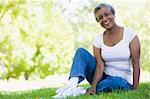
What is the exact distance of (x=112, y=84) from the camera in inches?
231

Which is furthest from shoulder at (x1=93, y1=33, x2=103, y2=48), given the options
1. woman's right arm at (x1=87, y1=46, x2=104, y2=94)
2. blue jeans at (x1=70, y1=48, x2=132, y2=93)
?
blue jeans at (x1=70, y1=48, x2=132, y2=93)

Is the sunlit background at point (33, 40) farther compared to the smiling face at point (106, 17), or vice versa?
the sunlit background at point (33, 40)

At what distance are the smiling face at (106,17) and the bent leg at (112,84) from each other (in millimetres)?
695

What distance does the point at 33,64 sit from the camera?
25.7 m

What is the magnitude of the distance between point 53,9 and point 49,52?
2.52m

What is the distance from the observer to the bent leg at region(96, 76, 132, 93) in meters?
5.81

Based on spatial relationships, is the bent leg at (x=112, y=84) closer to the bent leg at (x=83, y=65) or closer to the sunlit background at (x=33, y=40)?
the bent leg at (x=83, y=65)

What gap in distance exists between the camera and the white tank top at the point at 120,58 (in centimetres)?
593

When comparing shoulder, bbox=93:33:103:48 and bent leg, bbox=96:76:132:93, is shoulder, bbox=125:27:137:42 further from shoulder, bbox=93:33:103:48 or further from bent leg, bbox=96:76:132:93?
bent leg, bbox=96:76:132:93

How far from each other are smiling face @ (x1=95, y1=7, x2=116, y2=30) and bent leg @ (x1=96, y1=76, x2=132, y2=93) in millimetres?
695

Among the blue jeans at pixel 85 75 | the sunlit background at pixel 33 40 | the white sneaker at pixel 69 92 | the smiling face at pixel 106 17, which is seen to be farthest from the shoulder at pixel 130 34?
the sunlit background at pixel 33 40

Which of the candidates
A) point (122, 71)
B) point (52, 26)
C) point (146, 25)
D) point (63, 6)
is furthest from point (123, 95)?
point (63, 6)

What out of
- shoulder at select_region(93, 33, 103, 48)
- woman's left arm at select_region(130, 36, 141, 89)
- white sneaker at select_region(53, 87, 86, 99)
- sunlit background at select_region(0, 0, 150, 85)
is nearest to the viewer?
white sneaker at select_region(53, 87, 86, 99)

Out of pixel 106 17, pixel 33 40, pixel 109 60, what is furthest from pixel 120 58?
pixel 33 40
